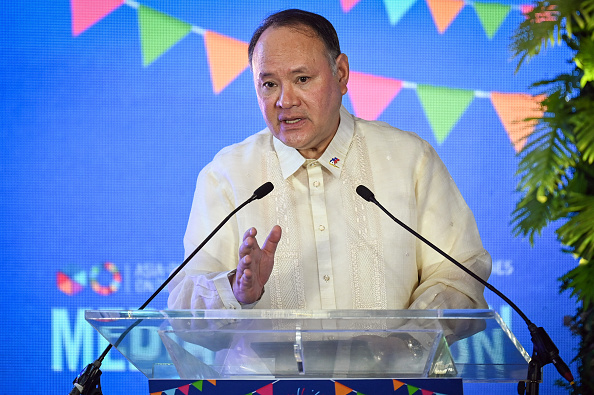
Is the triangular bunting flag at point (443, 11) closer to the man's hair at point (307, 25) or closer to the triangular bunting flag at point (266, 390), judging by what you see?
the man's hair at point (307, 25)

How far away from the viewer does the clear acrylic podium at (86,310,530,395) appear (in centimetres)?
126

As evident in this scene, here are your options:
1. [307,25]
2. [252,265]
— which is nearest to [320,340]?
[252,265]

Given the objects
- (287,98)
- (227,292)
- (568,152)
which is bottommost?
(227,292)

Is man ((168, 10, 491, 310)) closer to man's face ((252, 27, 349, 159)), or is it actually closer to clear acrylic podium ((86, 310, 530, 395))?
man's face ((252, 27, 349, 159))

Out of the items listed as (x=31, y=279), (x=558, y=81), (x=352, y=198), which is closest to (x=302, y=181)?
(x=352, y=198)

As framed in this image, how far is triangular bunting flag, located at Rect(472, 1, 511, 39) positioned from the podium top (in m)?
2.76

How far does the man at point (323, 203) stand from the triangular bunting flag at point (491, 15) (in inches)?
66.1

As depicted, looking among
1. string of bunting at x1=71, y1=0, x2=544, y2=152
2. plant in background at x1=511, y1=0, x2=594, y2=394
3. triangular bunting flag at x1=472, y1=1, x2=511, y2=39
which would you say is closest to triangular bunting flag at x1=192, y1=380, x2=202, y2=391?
plant in background at x1=511, y1=0, x2=594, y2=394

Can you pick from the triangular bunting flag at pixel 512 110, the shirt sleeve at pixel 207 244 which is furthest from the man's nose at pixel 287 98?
the triangular bunting flag at pixel 512 110

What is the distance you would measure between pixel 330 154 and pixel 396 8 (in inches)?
72.3

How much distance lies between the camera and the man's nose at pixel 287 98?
2.09 m

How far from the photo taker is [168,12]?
3.86 meters

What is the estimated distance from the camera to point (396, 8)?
151 inches

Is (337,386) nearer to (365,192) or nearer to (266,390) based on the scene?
(266,390)
